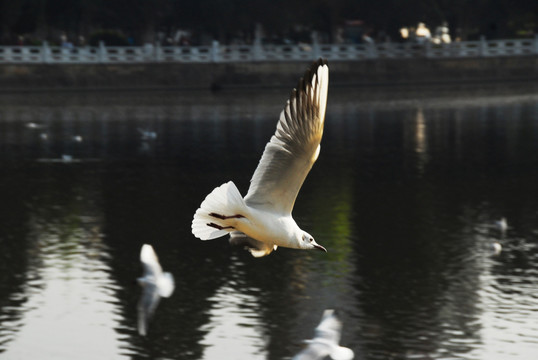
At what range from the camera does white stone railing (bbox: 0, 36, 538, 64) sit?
165 ft

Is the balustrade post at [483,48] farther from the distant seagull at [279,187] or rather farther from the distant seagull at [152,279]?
the distant seagull at [279,187]

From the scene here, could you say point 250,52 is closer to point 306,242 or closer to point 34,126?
point 34,126

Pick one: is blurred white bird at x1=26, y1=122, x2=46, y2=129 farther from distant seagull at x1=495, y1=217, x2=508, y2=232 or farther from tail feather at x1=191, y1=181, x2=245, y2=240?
tail feather at x1=191, y1=181, x2=245, y2=240

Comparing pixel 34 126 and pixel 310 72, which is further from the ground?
pixel 310 72

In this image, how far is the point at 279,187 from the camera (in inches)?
324

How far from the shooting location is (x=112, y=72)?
51.2 meters

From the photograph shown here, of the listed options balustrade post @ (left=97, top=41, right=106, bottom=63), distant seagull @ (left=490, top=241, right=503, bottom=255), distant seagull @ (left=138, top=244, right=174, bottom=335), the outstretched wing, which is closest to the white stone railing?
balustrade post @ (left=97, top=41, right=106, bottom=63)

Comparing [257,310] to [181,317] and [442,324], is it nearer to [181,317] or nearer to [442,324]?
[181,317]

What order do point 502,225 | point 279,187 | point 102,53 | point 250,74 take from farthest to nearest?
point 250,74
point 102,53
point 502,225
point 279,187

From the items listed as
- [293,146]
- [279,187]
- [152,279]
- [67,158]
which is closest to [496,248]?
[152,279]

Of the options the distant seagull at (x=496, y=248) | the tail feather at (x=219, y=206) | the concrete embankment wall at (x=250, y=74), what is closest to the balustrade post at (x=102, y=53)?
the concrete embankment wall at (x=250, y=74)

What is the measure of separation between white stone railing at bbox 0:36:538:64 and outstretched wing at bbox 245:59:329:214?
4228 centimetres

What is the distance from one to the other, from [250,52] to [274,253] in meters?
33.6

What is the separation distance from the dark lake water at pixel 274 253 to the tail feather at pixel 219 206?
6596 mm
